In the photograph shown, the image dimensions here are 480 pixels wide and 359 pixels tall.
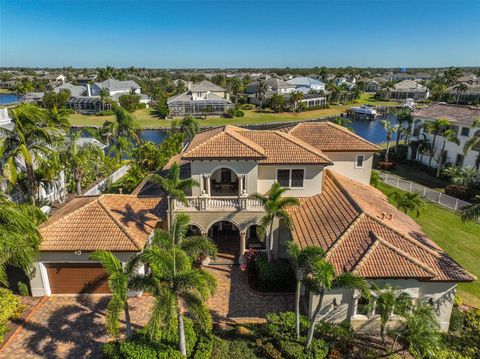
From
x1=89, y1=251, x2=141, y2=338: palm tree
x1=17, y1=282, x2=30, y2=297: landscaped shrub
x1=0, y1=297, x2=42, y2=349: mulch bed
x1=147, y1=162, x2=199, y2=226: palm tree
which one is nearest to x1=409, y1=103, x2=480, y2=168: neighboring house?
x1=147, y1=162, x2=199, y2=226: palm tree

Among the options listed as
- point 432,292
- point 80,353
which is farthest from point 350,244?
point 80,353

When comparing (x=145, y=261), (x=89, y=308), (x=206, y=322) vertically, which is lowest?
(x=89, y=308)

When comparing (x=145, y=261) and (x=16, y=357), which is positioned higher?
(x=145, y=261)

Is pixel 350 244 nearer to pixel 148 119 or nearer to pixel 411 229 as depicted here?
pixel 411 229

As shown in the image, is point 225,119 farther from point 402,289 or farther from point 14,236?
point 14,236

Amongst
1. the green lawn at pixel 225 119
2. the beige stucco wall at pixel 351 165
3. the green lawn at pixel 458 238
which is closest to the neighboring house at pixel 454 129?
the green lawn at pixel 458 238

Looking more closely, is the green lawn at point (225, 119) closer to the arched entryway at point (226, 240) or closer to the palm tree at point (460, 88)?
the palm tree at point (460, 88)

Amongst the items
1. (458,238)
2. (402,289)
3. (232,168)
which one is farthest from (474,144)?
(232,168)
